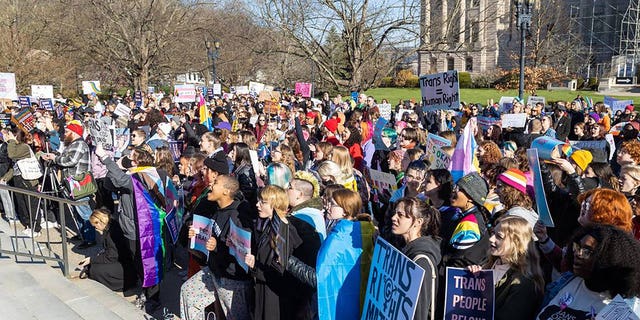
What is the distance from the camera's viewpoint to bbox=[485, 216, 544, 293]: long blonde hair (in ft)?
11.1

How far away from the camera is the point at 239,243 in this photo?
177 inches

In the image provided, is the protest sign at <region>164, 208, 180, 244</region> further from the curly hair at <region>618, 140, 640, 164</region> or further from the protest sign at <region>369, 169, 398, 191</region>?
the curly hair at <region>618, 140, 640, 164</region>

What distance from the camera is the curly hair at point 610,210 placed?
12.1 feet

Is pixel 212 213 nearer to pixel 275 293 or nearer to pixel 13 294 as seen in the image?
pixel 275 293

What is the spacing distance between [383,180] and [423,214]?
278 centimetres

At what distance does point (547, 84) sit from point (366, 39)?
3176 centimetres

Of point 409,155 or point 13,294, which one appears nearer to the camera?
point 13,294

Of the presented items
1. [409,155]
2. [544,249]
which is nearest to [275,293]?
[544,249]

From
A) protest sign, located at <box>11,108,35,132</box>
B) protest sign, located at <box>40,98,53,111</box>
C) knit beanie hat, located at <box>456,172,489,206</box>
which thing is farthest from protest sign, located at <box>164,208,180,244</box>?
protest sign, located at <box>40,98,53,111</box>

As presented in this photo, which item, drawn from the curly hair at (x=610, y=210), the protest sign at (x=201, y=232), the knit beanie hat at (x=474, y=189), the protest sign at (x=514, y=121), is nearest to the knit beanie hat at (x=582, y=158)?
the knit beanie hat at (x=474, y=189)

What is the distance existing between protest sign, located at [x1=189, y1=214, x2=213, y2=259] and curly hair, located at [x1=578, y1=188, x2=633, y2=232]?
9.74 ft

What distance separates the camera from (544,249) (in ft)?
13.2

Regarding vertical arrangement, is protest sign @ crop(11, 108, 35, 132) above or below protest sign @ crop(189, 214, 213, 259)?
above

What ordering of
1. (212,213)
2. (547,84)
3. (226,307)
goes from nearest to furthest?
1. (226,307)
2. (212,213)
3. (547,84)
